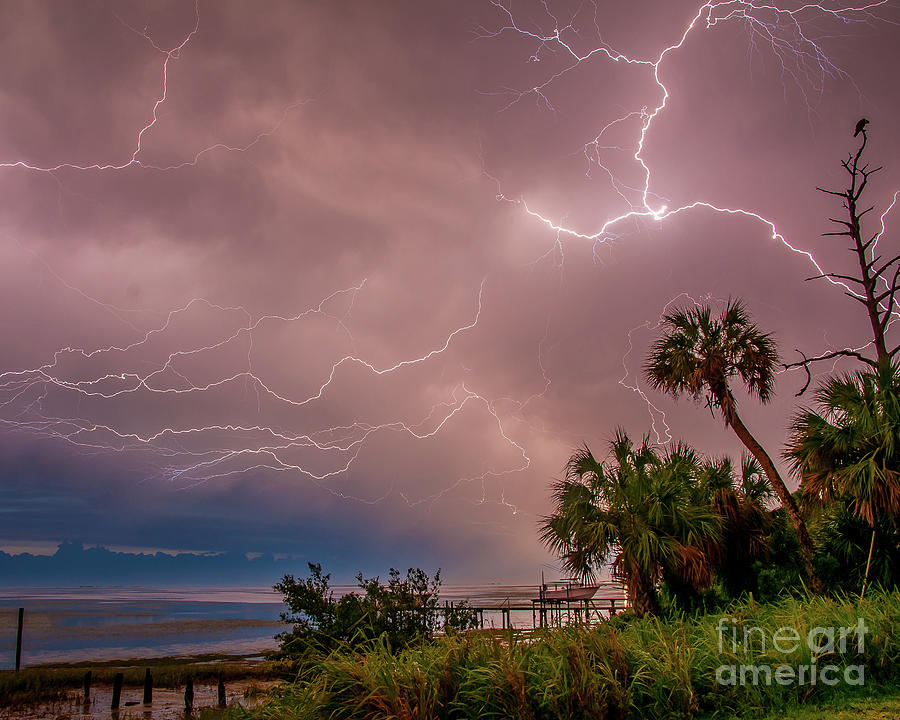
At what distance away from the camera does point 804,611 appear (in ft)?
25.5

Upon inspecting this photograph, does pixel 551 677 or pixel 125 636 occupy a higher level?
pixel 551 677

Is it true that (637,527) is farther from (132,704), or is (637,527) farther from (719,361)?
(132,704)

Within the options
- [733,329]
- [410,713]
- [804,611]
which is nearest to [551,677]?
[410,713]

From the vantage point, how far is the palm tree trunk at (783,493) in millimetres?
13695

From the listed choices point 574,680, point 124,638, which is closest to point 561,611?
point 574,680

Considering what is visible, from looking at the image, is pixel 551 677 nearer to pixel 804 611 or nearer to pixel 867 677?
pixel 867 677

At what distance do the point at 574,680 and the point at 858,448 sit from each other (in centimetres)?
892

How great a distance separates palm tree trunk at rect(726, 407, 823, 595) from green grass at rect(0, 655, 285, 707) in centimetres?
1502

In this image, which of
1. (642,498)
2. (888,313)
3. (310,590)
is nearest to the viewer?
(310,590)

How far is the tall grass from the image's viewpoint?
231 inches

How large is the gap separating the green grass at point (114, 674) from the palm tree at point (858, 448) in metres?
15.9

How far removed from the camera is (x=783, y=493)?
15219 mm

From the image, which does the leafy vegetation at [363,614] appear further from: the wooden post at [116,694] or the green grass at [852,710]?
the wooden post at [116,694]

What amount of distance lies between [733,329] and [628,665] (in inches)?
523
